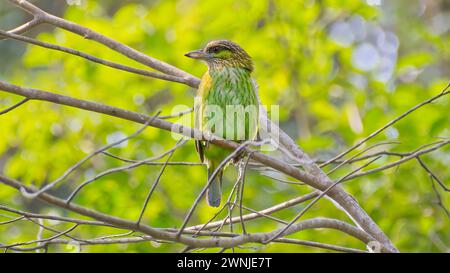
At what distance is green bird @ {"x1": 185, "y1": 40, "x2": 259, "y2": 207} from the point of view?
152 inches

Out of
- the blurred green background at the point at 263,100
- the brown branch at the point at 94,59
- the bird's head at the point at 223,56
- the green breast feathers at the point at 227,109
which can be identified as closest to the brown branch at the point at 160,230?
the brown branch at the point at 94,59

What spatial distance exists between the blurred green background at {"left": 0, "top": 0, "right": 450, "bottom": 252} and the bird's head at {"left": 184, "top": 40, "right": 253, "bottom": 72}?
78cm

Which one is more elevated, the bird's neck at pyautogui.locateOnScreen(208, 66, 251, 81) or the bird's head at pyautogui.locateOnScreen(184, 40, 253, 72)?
the bird's head at pyautogui.locateOnScreen(184, 40, 253, 72)

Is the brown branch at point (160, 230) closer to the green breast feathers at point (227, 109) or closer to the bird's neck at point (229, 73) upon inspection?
the green breast feathers at point (227, 109)

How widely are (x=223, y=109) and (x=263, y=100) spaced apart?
1.54m

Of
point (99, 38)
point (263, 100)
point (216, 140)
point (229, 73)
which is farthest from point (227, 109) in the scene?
point (263, 100)

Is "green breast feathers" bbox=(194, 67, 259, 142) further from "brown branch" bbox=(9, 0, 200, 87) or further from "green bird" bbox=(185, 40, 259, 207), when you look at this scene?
"brown branch" bbox=(9, 0, 200, 87)

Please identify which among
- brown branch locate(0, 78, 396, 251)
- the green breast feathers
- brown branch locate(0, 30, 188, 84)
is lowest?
brown branch locate(0, 78, 396, 251)

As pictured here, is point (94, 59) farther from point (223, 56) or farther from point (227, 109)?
point (223, 56)

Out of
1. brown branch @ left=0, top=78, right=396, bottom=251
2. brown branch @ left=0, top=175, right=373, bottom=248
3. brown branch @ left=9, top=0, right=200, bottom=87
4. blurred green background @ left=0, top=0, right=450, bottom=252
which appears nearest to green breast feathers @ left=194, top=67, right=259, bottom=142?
brown branch @ left=9, top=0, right=200, bottom=87

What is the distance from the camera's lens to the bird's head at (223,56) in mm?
4277
